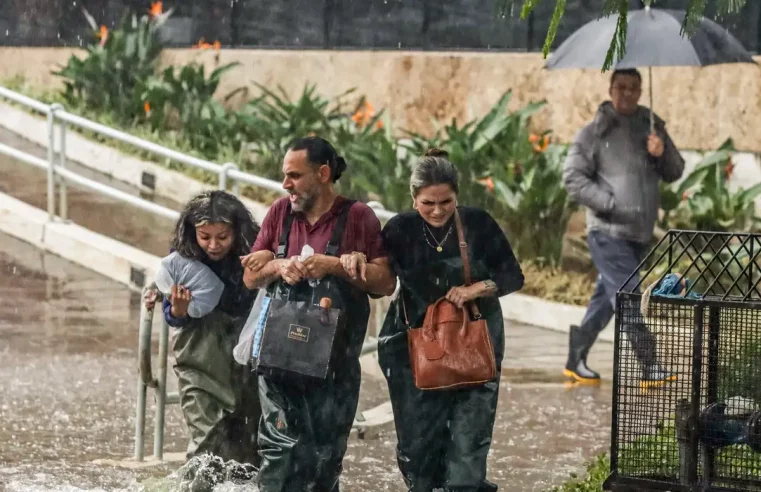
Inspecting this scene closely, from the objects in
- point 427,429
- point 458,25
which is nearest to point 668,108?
point 458,25

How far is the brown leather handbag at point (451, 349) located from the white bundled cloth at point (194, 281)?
92 cm

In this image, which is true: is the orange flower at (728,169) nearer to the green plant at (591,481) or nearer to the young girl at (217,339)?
the green plant at (591,481)

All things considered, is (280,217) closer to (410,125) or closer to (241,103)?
(410,125)

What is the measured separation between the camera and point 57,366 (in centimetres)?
1011

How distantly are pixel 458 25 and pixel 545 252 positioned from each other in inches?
172

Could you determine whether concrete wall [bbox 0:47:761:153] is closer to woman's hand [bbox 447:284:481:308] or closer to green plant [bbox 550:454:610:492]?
green plant [bbox 550:454:610:492]

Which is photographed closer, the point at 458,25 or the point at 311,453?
the point at 311,453

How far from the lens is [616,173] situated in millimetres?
10242

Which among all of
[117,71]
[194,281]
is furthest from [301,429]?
[117,71]

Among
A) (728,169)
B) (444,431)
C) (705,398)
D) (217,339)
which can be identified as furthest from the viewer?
(728,169)

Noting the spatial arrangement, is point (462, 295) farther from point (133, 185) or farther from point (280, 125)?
point (133, 185)

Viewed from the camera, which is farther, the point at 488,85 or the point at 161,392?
the point at 488,85

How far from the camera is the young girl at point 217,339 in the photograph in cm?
682

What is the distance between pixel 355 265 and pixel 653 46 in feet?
15.6
